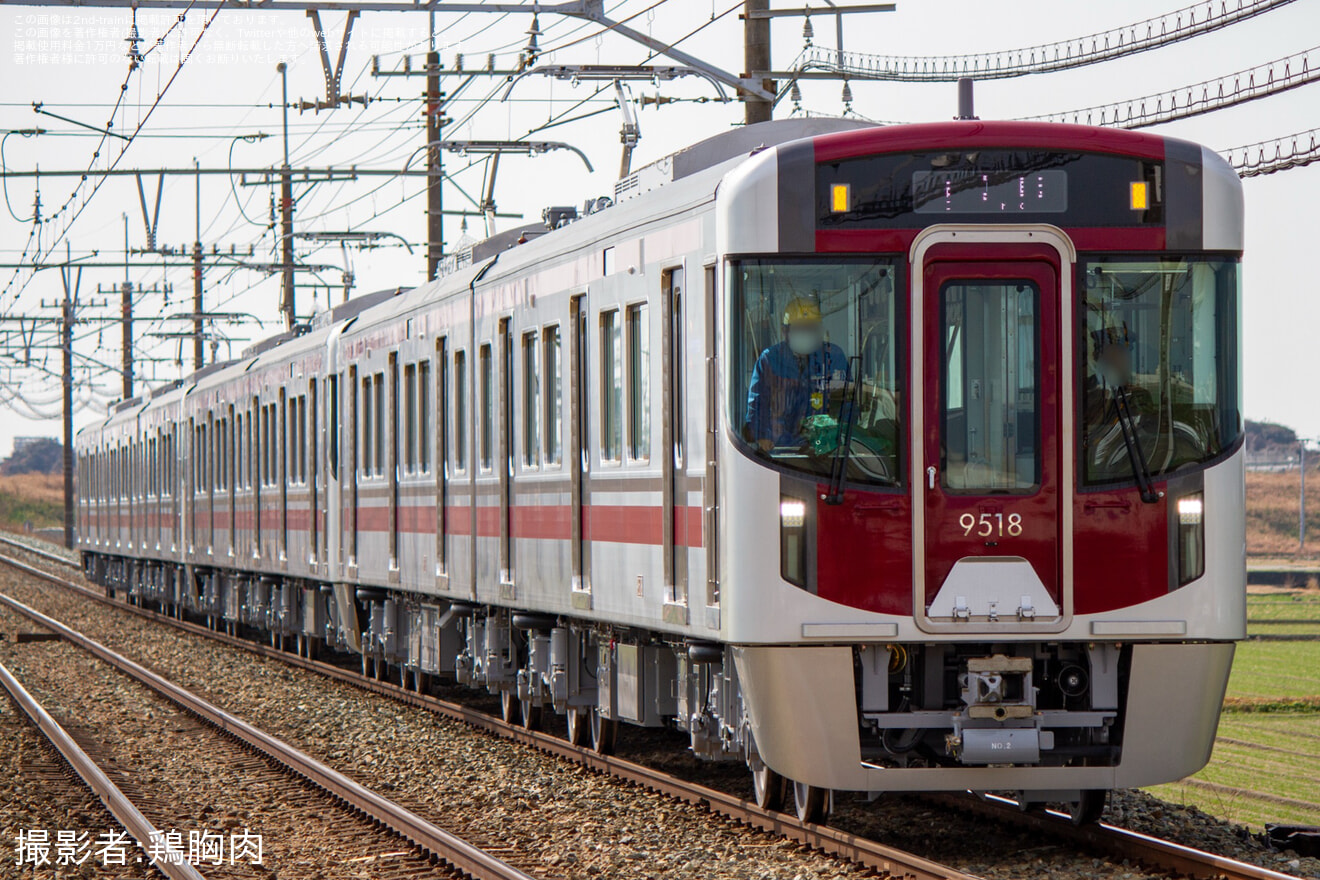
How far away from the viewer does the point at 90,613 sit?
115ft

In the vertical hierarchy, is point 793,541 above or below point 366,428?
below

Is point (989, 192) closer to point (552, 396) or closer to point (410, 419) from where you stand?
point (552, 396)

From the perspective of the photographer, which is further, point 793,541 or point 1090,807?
point 1090,807

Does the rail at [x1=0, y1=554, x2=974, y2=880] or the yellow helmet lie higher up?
the yellow helmet

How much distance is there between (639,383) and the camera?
1120cm

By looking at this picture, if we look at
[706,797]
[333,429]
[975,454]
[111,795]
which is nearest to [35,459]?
[333,429]

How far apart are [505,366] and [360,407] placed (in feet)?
17.8

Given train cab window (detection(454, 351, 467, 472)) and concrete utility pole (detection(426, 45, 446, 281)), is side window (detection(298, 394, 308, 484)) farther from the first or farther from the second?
train cab window (detection(454, 351, 467, 472))

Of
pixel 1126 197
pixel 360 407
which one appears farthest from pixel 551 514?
pixel 360 407

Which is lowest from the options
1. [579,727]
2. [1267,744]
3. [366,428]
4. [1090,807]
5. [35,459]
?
[1267,744]

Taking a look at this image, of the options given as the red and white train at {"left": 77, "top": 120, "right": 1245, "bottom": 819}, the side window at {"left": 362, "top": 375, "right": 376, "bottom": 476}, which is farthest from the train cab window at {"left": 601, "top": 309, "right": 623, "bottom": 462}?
the side window at {"left": 362, "top": 375, "right": 376, "bottom": 476}

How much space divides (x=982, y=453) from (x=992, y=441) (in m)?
0.07

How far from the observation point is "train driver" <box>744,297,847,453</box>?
30.1ft

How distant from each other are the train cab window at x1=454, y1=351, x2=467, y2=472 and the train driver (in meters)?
6.25
